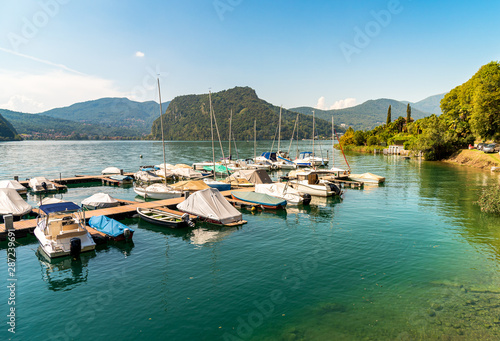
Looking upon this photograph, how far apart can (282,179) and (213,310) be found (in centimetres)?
4654

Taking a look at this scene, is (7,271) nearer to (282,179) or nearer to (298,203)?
(298,203)

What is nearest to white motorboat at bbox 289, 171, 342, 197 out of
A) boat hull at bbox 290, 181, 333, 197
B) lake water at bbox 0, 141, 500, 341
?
boat hull at bbox 290, 181, 333, 197

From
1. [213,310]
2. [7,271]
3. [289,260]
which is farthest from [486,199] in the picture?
[7,271]

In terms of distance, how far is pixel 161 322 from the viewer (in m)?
14.3

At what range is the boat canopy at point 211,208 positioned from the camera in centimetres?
3010

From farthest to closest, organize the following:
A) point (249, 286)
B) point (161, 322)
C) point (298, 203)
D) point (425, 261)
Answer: point (298, 203)
point (425, 261)
point (249, 286)
point (161, 322)

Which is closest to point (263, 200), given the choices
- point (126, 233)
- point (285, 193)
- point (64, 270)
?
point (285, 193)

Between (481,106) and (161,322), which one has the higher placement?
(481,106)

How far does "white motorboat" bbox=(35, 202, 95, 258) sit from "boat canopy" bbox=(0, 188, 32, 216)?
8.36 meters

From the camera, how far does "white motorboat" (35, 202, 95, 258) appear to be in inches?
861

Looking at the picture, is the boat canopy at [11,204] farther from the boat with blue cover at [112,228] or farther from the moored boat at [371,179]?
the moored boat at [371,179]

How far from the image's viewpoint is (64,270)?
2027 centimetres

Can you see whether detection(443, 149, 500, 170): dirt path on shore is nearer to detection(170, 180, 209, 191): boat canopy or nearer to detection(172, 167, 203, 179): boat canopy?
detection(172, 167, 203, 179): boat canopy


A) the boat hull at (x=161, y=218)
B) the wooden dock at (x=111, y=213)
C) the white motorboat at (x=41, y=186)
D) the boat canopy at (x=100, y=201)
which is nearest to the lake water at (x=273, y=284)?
the boat hull at (x=161, y=218)
